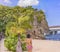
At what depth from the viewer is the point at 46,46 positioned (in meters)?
9.16

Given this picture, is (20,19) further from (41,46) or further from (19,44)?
(41,46)

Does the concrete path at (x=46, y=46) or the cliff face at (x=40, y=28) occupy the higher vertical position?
the cliff face at (x=40, y=28)

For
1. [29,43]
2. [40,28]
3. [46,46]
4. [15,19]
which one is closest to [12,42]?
[29,43]

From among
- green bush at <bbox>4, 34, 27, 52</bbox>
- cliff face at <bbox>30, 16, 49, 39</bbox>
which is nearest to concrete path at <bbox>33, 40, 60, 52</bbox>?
cliff face at <bbox>30, 16, 49, 39</bbox>

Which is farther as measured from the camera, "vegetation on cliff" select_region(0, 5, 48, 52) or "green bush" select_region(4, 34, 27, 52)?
"green bush" select_region(4, 34, 27, 52)

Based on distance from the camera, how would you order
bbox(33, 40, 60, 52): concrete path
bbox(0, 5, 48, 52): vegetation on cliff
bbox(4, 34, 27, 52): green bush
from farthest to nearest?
bbox(33, 40, 60, 52): concrete path < bbox(4, 34, 27, 52): green bush < bbox(0, 5, 48, 52): vegetation on cliff

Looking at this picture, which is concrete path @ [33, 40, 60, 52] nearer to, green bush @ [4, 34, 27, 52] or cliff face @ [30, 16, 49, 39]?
cliff face @ [30, 16, 49, 39]

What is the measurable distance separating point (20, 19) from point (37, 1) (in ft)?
2.55

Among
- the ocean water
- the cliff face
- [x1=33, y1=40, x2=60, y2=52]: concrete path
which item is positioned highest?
the cliff face

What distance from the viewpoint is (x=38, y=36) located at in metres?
8.98

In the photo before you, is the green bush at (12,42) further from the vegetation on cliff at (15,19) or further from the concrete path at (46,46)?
the concrete path at (46,46)

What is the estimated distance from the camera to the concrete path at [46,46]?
898 cm

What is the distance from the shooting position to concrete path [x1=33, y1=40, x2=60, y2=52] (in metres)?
8.98

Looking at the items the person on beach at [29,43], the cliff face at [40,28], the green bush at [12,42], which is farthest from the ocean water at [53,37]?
the green bush at [12,42]
